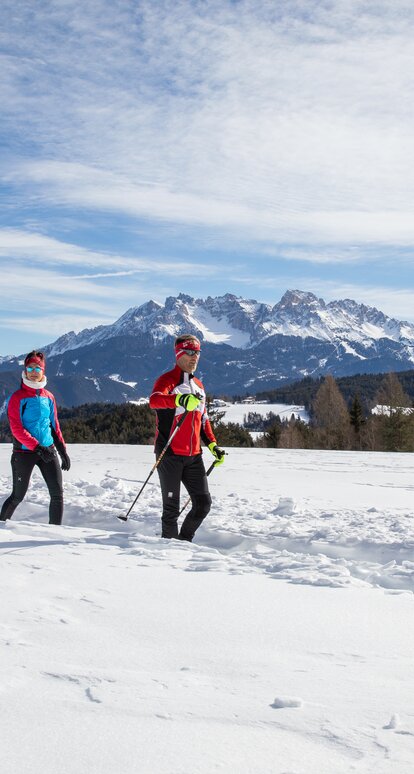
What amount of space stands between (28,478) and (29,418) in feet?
2.31

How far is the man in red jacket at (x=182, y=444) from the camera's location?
21.6 feet

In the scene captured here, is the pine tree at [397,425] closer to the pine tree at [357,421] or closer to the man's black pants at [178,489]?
the pine tree at [357,421]

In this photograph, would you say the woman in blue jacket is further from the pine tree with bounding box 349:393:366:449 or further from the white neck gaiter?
the pine tree with bounding box 349:393:366:449

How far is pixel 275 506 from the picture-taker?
9859 mm

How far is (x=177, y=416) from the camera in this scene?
263 inches

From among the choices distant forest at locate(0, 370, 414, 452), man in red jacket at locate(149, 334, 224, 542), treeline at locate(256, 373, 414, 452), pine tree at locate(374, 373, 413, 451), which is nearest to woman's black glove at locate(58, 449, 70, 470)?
man in red jacket at locate(149, 334, 224, 542)

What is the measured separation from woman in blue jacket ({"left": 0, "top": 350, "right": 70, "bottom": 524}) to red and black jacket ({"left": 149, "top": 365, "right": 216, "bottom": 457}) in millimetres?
1441

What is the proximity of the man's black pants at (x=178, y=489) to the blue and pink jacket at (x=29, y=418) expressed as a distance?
1578 millimetres

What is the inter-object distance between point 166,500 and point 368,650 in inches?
137

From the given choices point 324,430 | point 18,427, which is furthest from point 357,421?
point 18,427

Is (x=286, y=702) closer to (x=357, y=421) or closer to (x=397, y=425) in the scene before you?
(x=397, y=425)

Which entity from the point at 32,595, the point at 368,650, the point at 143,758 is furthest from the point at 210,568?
the point at 143,758

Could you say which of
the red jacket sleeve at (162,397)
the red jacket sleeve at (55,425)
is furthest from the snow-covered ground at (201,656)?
the red jacket sleeve at (162,397)

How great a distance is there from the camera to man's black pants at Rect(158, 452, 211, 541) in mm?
6594
